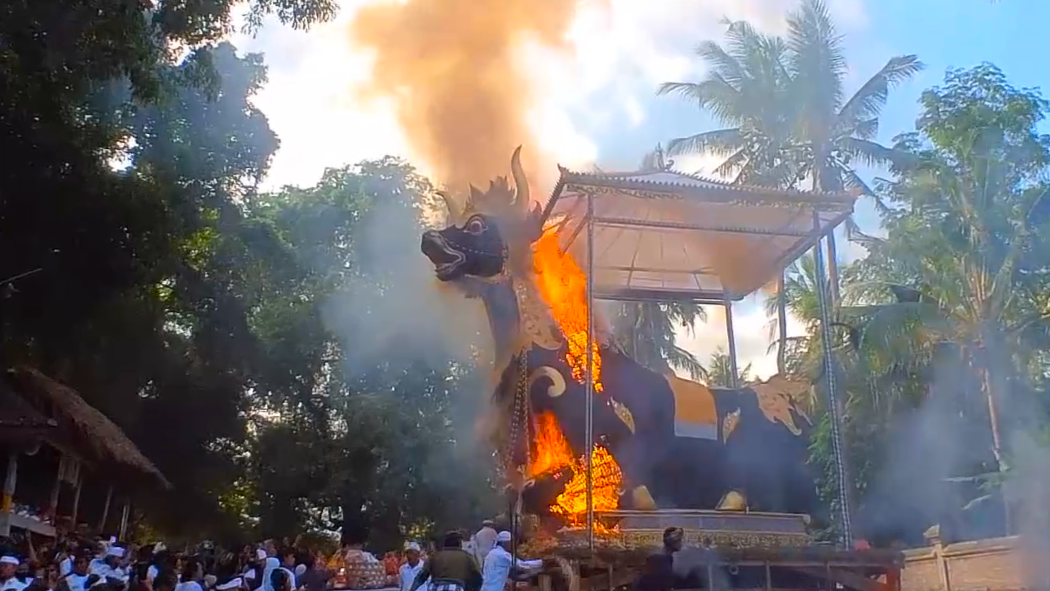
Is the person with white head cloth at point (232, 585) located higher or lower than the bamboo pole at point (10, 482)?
lower

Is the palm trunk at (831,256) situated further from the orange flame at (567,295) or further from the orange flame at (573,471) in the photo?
the orange flame at (573,471)

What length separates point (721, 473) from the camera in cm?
1123

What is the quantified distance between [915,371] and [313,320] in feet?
Answer: 51.5

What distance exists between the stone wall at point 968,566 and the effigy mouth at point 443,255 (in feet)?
19.1

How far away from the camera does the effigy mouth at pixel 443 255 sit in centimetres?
1151

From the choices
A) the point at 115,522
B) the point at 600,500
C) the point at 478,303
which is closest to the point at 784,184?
the point at 478,303

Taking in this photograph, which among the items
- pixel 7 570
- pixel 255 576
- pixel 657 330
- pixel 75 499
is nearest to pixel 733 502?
pixel 255 576

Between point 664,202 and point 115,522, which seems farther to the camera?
point 115,522

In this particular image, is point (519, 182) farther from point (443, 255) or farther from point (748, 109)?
point (748, 109)

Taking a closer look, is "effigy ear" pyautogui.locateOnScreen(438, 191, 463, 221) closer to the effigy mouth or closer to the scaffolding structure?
the effigy mouth

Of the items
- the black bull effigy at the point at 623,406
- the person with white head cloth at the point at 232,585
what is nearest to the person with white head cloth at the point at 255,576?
the person with white head cloth at the point at 232,585

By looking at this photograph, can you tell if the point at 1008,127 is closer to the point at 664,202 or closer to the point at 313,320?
the point at 664,202

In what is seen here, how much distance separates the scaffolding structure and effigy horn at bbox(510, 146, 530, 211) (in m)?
0.43

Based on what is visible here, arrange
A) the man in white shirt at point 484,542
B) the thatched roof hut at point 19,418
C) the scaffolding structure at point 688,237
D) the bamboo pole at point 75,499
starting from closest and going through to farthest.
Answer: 1. the man in white shirt at point 484,542
2. the scaffolding structure at point 688,237
3. the thatched roof hut at point 19,418
4. the bamboo pole at point 75,499
